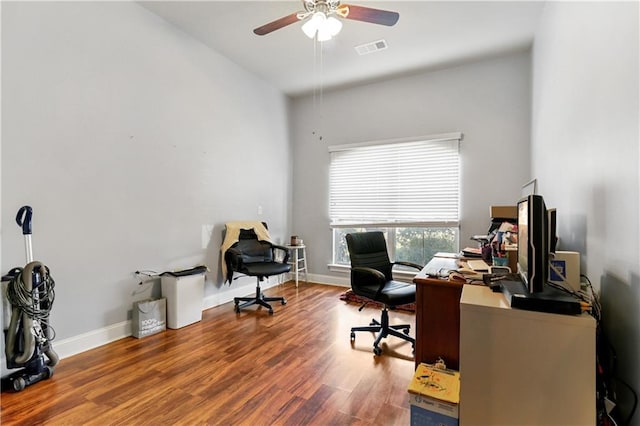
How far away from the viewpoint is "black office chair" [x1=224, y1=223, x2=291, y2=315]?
3.45 m

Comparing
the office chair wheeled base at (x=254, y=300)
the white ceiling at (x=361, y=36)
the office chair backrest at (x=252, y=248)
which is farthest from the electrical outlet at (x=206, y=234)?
the white ceiling at (x=361, y=36)

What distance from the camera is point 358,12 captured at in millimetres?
2215

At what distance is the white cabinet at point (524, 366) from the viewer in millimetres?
Result: 1031

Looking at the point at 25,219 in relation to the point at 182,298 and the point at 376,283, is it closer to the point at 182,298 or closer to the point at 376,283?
the point at 182,298

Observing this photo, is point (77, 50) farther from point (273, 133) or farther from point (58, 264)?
point (273, 133)

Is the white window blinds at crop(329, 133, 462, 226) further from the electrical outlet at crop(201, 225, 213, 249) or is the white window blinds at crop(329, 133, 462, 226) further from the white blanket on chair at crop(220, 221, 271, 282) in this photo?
the electrical outlet at crop(201, 225, 213, 249)

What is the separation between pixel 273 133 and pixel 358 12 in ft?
8.88

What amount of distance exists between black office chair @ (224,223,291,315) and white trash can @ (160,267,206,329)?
44cm

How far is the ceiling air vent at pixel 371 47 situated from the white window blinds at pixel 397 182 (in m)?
1.26

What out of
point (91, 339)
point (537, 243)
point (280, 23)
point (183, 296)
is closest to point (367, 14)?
point (280, 23)

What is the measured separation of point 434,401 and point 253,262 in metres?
2.76

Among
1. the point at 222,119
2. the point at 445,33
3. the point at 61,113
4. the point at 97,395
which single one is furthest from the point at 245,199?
the point at 445,33

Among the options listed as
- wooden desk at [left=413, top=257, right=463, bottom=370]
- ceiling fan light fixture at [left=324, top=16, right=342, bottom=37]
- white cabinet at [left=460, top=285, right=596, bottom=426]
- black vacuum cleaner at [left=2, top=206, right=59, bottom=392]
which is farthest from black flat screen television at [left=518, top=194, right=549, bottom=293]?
black vacuum cleaner at [left=2, top=206, right=59, bottom=392]

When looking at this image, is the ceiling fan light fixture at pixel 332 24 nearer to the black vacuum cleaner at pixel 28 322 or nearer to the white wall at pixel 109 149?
the white wall at pixel 109 149
